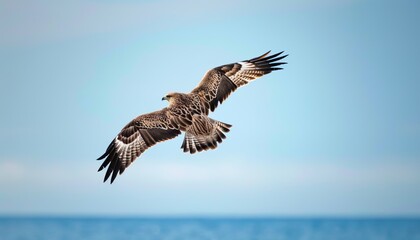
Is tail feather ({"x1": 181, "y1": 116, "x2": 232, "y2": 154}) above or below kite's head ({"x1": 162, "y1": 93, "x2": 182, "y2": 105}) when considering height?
below

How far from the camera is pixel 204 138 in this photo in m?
15.3

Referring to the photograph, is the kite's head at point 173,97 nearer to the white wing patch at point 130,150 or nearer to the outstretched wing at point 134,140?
the outstretched wing at point 134,140

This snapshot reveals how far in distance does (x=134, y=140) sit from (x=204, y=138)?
46.2 inches

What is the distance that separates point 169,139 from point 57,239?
7918cm

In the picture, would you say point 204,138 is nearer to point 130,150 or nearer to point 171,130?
Answer: point 171,130

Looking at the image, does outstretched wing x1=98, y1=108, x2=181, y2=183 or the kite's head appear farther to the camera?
the kite's head

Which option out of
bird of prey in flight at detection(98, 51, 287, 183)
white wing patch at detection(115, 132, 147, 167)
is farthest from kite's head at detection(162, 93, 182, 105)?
white wing patch at detection(115, 132, 147, 167)

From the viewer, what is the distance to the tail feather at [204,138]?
15.2 m

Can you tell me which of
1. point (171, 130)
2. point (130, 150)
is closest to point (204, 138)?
point (171, 130)

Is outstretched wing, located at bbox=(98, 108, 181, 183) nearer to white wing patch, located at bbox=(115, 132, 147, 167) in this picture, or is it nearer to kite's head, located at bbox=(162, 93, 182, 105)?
white wing patch, located at bbox=(115, 132, 147, 167)

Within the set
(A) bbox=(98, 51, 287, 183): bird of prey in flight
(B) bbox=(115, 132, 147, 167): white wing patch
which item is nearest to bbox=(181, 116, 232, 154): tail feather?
(A) bbox=(98, 51, 287, 183): bird of prey in flight

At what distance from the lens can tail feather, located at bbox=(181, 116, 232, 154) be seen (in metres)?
15.2

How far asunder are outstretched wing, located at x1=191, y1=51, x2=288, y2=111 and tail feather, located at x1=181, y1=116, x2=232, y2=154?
0.68 metres

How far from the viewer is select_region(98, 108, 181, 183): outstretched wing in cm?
1531
